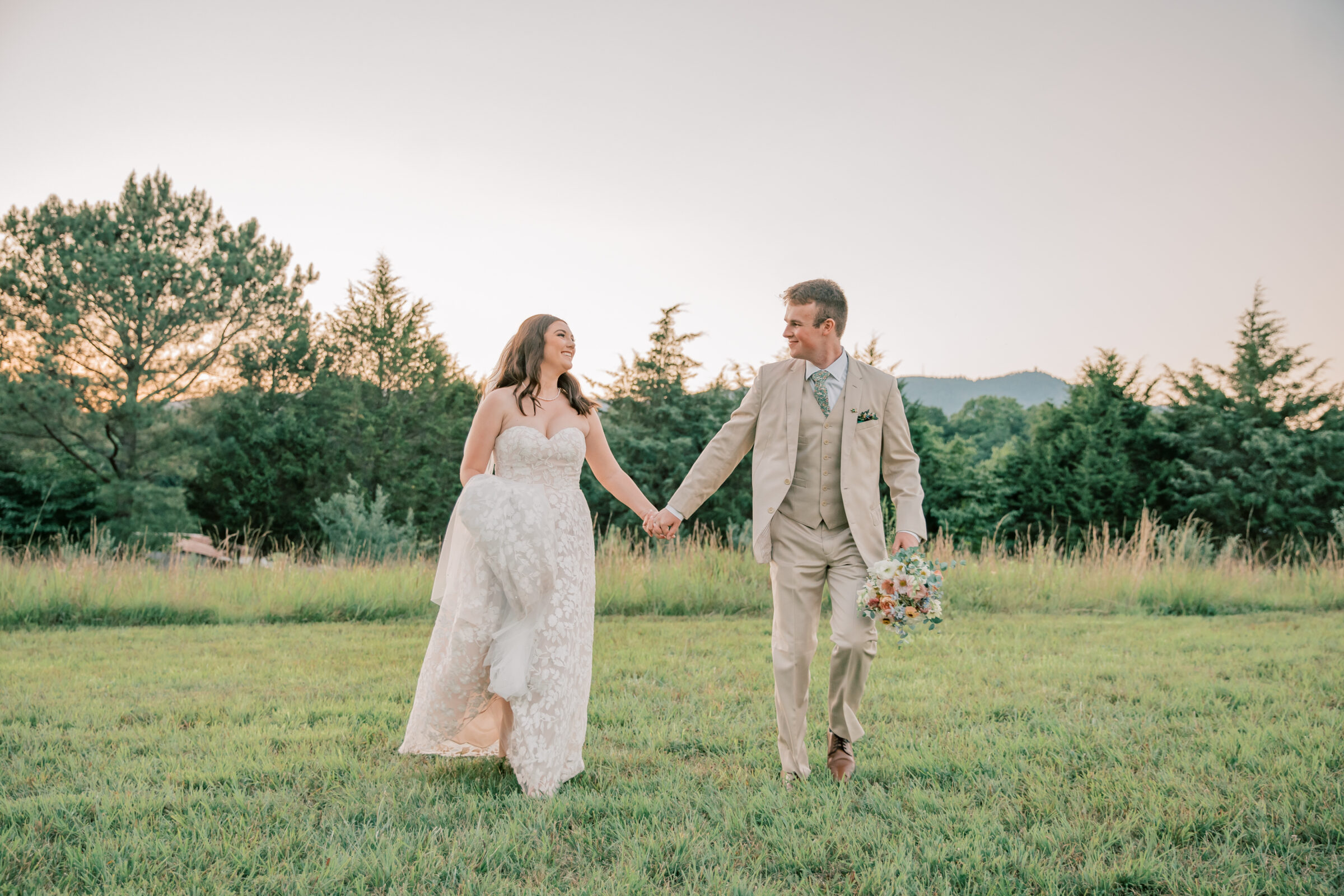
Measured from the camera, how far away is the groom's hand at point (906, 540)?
376cm

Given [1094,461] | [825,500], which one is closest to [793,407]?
[825,500]

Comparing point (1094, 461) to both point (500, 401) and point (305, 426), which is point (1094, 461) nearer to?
point (500, 401)

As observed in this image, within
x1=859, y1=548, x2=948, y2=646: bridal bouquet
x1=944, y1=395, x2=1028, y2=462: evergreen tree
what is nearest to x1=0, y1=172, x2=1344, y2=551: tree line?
x1=944, y1=395, x2=1028, y2=462: evergreen tree

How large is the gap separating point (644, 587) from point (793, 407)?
20.8 feet

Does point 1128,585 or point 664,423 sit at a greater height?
point 664,423

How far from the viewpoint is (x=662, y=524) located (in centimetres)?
443

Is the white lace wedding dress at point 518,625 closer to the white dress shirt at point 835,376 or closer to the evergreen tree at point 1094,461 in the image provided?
the white dress shirt at point 835,376

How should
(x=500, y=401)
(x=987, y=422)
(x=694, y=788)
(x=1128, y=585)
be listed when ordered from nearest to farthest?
(x=694, y=788) → (x=500, y=401) → (x=1128, y=585) → (x=987, y=422)

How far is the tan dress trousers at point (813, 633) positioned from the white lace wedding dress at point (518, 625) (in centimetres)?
101

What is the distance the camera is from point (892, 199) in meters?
14.5

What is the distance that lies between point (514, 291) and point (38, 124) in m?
14.6

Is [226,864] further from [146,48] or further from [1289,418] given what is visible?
[1289,418]

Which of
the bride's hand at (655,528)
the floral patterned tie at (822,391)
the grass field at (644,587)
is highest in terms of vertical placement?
the floral patterned tie at (822,391)

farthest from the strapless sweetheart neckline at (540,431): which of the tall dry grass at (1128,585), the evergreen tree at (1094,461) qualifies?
the evergreen tree at (1094,461)
